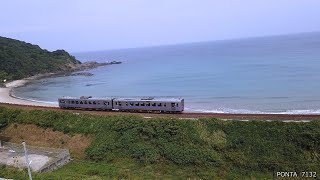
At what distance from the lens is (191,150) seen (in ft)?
84.6

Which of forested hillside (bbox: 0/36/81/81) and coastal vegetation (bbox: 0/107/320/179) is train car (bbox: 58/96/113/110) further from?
forested hillside (bbox: 0/36/81/81)

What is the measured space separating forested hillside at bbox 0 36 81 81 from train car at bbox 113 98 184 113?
194 feet

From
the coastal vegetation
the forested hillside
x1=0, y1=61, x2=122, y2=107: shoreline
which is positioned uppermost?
the forested hillside

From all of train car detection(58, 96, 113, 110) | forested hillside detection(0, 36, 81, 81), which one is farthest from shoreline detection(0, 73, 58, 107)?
train car detection(58, 96, 113, 110)

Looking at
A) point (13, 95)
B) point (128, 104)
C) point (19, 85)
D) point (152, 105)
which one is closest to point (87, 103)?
point (128, 104)

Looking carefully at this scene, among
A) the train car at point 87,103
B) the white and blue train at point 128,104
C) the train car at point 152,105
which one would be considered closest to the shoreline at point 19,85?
the train car at point 87,103

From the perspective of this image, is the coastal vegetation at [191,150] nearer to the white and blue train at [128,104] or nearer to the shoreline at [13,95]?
the white and blue train at [128,104]

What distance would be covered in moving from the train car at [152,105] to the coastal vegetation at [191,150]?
430 cm

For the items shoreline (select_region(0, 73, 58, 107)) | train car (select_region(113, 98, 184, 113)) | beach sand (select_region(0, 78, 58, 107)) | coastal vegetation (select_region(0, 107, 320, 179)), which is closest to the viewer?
coastal vegetation (select_region(0, 107, 320, 179))

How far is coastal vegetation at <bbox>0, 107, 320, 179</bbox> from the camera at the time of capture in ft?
76.8

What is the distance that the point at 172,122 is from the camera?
28.7 metres

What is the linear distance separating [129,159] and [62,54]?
104440 millimetres

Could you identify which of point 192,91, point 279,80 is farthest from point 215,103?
point 279,80

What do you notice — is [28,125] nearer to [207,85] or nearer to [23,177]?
[23,177]
